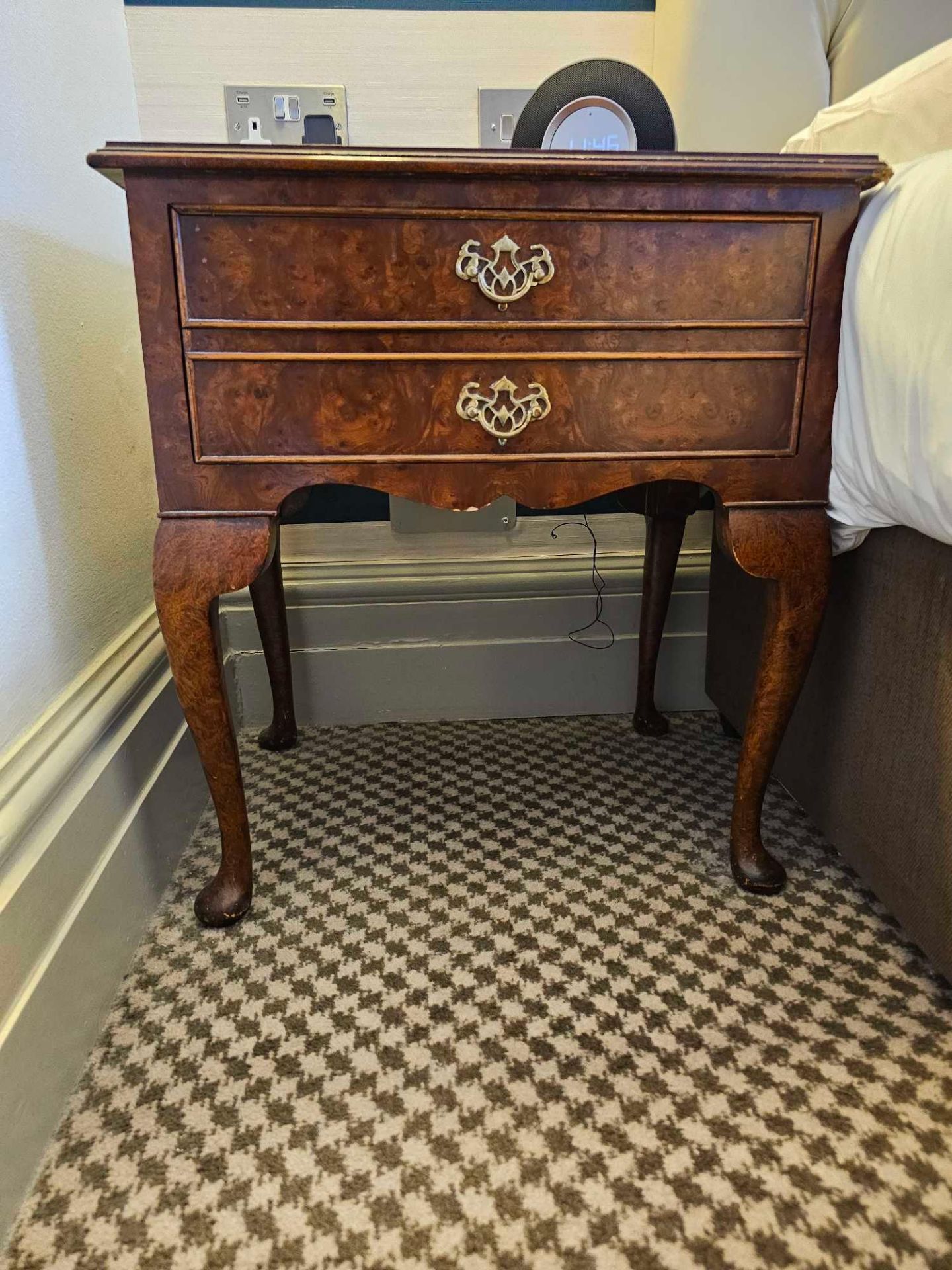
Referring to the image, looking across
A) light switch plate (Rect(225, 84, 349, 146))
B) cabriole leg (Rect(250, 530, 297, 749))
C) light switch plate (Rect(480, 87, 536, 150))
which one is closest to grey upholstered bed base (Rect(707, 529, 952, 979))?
cabriole leg (Rect(250, 530, 297, 749))

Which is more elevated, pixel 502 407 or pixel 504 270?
pixel 504 270

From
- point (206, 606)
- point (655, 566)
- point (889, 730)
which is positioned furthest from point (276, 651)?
point (889, 730)

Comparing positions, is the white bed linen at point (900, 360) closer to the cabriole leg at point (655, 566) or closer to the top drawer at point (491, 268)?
the top drawer at point (491, 268)

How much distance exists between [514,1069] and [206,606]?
468mm

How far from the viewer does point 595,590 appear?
130 cm

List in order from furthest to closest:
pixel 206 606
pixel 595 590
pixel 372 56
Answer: pixel 595 590 < pixel 372 56 < pixel 206 606

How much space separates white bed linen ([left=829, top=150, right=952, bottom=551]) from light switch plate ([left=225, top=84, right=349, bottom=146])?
776mm

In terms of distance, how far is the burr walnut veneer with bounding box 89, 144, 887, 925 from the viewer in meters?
0.67

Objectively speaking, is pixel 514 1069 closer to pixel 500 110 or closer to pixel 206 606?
pixel 206 606

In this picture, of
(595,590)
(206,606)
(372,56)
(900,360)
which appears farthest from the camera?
(595,590)

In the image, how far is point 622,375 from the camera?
72cm

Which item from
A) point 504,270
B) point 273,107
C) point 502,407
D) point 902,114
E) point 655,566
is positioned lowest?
point 655,566

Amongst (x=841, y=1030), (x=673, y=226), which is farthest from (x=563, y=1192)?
(x=673, y=226)

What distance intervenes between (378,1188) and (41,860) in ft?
1.15
